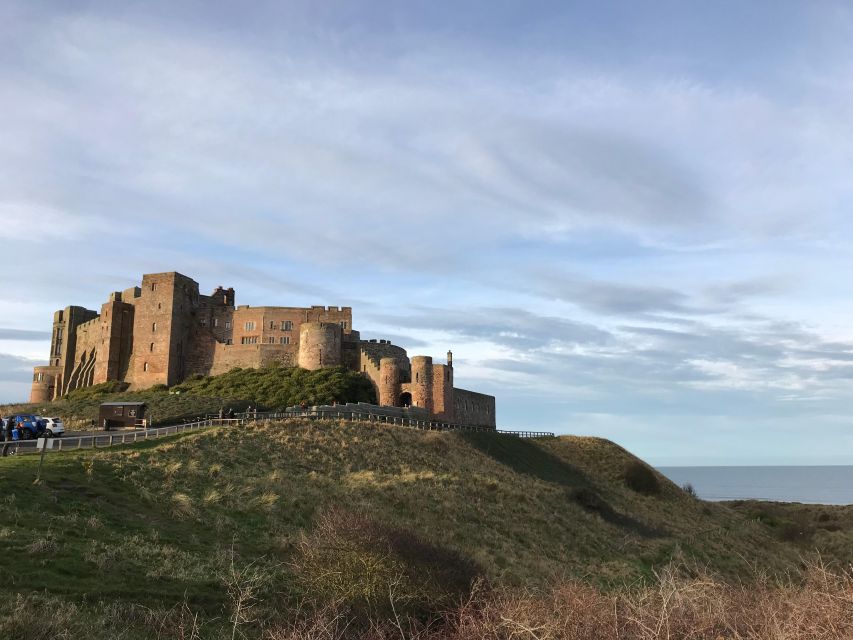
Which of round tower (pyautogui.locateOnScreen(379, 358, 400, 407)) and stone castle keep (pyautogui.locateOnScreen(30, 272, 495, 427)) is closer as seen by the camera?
round tower (pyautogui.locateOnScreen(379, 358, 400, 407))

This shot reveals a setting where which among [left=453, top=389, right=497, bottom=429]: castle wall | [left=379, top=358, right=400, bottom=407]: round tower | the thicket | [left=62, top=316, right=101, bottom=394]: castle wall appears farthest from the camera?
[left=62, top=316, right=101, bottom=394]: castle wall

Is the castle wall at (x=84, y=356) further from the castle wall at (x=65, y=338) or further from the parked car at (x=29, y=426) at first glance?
the parked car at (x=29, y=426)

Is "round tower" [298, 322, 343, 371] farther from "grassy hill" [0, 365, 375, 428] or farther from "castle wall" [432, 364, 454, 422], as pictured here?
"castle wall" [432, 364, 454, 422]

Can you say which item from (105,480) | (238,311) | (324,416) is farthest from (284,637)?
(238,311)

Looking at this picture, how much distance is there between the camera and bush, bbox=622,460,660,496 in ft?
200

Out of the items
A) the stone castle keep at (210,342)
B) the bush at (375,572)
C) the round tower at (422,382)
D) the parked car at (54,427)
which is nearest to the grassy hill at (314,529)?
the bush at (375,572)

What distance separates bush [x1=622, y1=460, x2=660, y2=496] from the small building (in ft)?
137

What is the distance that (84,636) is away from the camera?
1227cm

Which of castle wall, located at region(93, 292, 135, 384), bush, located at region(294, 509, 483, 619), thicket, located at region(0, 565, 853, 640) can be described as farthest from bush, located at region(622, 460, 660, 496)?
castle wall, located at region(93, 292, 135, 384)

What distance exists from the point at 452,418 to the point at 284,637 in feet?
193

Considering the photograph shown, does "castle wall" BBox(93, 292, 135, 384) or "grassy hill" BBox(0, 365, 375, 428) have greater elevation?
"castle wall" BBox(93, 292, 135, 384)

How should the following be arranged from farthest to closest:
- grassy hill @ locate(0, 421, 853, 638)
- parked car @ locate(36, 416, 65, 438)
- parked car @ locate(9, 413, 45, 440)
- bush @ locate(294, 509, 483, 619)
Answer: parked car @ locate(36, 416, 65, 438) → parked car @ locate(9, 413, 45, 440) → grassy hill @ locate(0, 421, 853, 638) → bush @ locate(294, 509, 483, 619)

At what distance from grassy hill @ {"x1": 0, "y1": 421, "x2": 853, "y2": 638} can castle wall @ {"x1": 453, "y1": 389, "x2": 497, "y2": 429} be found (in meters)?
13.1

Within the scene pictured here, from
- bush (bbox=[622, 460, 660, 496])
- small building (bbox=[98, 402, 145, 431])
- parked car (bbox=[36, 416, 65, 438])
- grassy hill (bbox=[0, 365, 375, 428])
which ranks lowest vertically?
bush (bbox=[622, 460, 660, 496])
